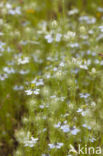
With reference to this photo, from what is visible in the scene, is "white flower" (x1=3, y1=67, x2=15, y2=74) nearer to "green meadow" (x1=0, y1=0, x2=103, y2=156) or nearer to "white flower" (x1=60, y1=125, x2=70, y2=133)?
"green meadow" (x1=0, y1=0, x2=103, y2=156)

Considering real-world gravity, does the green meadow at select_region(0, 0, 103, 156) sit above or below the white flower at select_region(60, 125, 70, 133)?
above

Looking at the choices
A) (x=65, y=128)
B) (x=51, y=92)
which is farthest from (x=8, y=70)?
(x=65, y=128)

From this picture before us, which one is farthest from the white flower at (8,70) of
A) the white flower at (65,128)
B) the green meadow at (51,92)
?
the white flower at (65,128)

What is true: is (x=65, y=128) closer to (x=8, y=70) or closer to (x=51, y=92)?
(x=51, y=92)

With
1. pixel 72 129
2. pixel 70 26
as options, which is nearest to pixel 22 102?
pixel 72 129

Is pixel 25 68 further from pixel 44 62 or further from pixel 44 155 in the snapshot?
pixel 44 155

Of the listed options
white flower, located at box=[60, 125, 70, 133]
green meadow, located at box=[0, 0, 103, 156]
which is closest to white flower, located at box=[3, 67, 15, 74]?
green meadow, located at box=[0, 0, 103, 156]

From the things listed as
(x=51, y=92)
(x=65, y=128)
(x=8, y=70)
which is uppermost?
(x=8, y=70)

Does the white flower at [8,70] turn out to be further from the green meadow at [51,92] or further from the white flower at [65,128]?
the white flower at [65,128]
